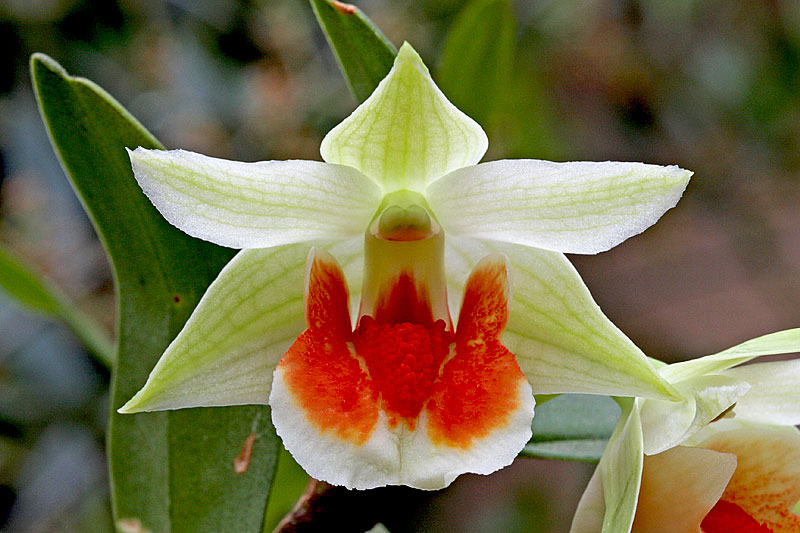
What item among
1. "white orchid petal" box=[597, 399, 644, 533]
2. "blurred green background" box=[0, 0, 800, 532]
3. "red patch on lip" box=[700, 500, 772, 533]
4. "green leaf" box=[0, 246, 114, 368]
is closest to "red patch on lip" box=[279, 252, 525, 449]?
"white orchid petal" box=[597, 399, 644, 533]

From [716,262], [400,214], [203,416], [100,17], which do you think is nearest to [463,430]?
[400,214]

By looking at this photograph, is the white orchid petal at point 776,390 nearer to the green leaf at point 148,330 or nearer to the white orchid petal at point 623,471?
the white orchid petal at point 623,471

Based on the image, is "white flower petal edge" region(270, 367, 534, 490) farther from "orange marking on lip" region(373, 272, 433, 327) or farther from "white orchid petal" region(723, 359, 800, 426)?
"white orchid petal" region(723, 359, 800, 426)

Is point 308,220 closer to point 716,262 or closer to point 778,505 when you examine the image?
point 778,505

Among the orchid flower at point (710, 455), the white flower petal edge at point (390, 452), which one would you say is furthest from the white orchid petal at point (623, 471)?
the white flower petal edge at point (390, 452)

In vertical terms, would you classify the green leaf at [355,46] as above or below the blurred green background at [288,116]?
above

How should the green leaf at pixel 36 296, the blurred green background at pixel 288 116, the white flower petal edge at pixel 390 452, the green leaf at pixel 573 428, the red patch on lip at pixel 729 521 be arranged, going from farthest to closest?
the blurred green background at pixel 288 116, the green leaf at pixel 36 296, the green leaf at pixel 573 428, the red patch on lip at pixel 729 521, the white flower petal edge at pixel 390 452
